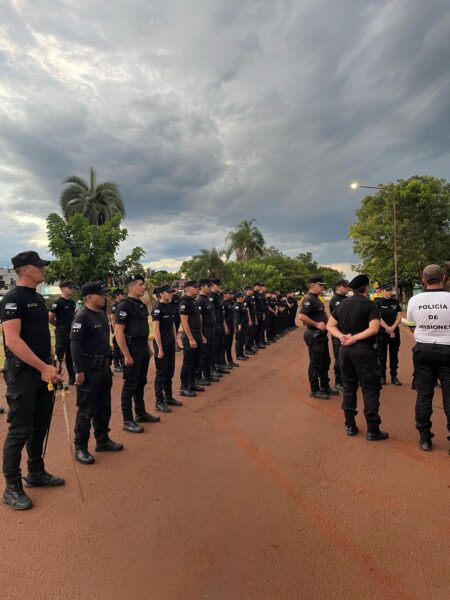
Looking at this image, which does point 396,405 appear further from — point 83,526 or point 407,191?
point 407,191

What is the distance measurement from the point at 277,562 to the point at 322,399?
3895mm

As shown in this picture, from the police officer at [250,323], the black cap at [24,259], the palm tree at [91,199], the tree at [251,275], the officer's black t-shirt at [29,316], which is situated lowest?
the police officer at [250,323]

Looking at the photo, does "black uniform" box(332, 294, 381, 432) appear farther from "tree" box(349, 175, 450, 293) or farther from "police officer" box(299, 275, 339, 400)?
"tree" box(349, 175, 450, 293)

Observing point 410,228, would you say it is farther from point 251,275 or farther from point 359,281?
point 359,281

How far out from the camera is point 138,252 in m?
18.0

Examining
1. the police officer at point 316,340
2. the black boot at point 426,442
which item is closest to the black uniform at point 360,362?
the black boot at point 426,442

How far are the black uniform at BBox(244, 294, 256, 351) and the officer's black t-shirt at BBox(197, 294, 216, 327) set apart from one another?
10.7ft

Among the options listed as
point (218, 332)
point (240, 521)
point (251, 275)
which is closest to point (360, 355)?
point (240, 521)

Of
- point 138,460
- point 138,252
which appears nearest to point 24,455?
point 138,460

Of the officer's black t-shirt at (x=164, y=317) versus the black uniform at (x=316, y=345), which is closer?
the officer's black t-shirt at (x=164, y=317)

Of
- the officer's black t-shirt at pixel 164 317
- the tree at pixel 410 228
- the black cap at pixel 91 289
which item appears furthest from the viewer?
the tree at pixel 410 228

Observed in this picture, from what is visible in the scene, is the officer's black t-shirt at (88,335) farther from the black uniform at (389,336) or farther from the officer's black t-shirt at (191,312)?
the black uniform at (389,336)

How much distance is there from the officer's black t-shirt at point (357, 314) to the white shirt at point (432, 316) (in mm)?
452

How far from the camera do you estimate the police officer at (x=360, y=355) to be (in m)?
4.41
